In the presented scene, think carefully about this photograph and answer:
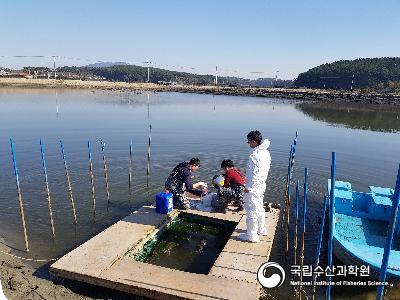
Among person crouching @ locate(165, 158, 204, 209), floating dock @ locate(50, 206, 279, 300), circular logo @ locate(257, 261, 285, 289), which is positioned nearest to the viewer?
floating dock @ locate(50, 206, 279, 300)

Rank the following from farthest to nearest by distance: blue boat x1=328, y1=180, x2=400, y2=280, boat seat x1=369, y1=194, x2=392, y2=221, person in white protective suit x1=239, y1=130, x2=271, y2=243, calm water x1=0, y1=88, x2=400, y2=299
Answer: calm water x1=0, y1=88, x2=400, y2=299
boat seat x1=369, y1=194, x2=392, y2=221
person in white protective suit x1=239, y1=130, x2=271, y2=243
blue boat x1=328, y1=180, x2=400, y2=280

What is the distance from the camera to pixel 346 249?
8242 mm

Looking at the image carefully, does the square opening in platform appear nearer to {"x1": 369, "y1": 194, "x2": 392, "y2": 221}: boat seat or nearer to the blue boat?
the blue boat

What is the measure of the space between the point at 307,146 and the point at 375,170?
241 inches

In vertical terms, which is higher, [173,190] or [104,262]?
[173,190]

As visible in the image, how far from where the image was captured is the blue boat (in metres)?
8.14

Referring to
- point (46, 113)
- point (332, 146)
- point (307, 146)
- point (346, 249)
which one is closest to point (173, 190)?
point (346, 249)

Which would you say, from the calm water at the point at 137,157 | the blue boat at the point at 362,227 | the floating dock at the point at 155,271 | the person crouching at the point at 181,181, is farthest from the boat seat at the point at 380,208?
the person crouching at the point at 181,181

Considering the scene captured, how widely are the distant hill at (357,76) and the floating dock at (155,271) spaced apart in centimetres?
11551

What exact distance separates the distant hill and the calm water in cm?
8858

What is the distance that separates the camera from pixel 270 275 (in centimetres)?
838

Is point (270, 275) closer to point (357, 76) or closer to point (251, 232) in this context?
point (251, 232)

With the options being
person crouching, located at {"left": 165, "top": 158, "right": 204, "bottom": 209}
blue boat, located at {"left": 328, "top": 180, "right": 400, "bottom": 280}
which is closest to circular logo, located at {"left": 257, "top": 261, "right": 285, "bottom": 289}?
blue boat, located at {"left": 328, "top": 180, "right": 400, "bottom": 280}

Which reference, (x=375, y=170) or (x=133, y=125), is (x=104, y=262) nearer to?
(x=375, y=170)
